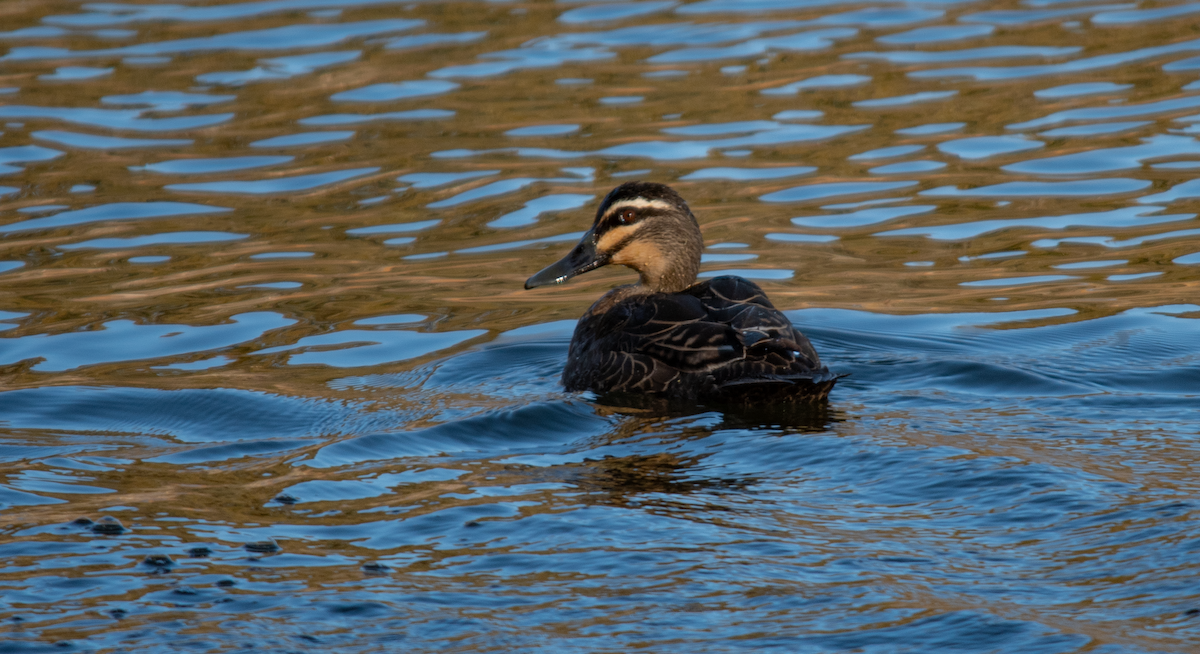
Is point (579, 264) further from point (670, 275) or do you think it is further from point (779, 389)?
point (779, 389)

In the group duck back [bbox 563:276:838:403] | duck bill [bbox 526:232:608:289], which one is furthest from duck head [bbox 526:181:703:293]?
duck back [bbox 563:276:838:403]

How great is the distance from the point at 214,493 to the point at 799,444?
2.60 meters

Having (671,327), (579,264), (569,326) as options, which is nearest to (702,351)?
(671,327)

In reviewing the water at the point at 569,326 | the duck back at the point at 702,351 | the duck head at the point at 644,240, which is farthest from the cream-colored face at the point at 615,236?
the water at the point at 569,326

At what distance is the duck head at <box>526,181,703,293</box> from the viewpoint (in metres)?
8.55

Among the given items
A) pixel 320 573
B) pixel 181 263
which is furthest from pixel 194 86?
pixel 320 573

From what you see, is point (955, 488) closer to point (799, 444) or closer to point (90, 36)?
point (799, 444)

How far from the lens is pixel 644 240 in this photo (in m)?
8.59

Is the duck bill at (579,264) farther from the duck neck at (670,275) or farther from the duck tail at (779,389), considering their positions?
the duck tail at (779,389)

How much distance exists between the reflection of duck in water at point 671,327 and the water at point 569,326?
0.23m

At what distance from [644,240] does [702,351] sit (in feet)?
4.60

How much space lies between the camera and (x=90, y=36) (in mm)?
17359

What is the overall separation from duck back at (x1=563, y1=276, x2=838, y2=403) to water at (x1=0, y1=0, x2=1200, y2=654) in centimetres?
20

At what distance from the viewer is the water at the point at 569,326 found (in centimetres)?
489
